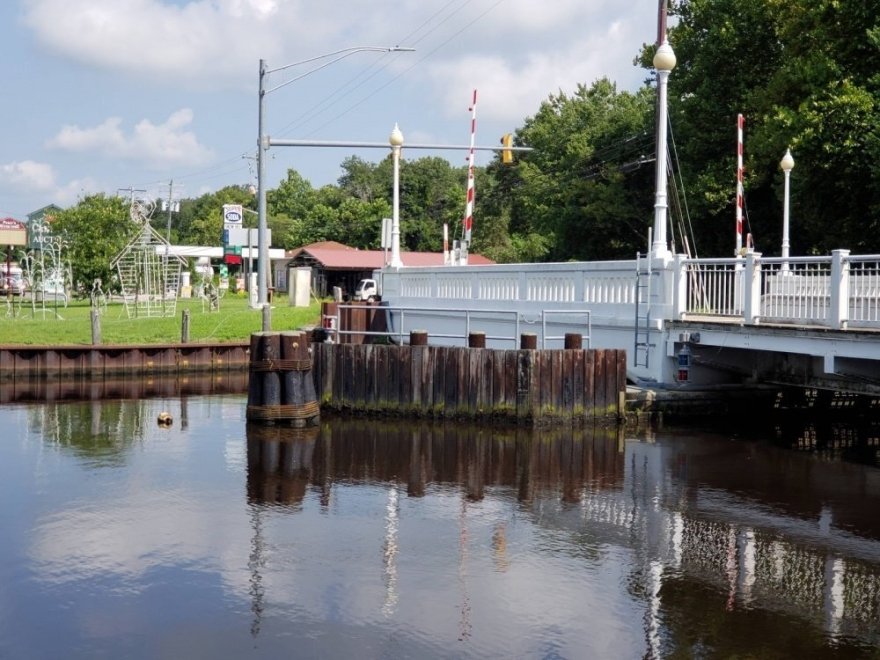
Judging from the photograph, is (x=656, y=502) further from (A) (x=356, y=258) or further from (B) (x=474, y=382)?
(A) (x=356, y=258)

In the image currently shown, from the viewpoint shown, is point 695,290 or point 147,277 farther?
point 147,277

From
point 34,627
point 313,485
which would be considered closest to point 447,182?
point 313,485

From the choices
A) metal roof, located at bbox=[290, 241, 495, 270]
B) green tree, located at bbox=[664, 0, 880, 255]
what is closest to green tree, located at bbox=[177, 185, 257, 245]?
metal roof, located at bbox=[290, 241, 495, 270]

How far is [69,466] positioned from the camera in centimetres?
1557

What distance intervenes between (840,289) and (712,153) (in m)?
26.3

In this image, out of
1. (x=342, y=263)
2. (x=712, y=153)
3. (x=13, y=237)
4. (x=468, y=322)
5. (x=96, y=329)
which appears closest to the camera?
(x=468, y=322)

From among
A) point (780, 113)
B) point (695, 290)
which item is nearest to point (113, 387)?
point (695, 290)

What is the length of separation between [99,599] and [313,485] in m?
5.08

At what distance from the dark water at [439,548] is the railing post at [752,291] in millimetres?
2213

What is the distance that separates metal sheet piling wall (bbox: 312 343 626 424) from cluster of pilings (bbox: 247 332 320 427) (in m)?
1.13

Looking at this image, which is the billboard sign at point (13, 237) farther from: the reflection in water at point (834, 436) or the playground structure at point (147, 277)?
the reflection in water at point (834, 436)

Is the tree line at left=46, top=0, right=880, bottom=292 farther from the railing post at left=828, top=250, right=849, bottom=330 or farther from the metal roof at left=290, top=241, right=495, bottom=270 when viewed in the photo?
the railing post at left=828, top=250, right=849, bottom=330

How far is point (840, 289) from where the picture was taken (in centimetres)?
1452

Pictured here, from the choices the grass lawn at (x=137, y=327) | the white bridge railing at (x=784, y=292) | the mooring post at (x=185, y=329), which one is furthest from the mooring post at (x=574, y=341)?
the mooring post at (x=185, y=329)
